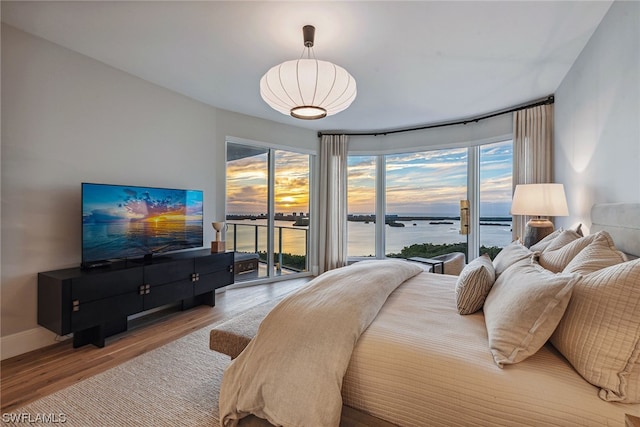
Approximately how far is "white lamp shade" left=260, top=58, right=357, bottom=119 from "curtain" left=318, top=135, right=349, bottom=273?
9.71 ft

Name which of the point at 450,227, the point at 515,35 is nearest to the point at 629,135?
the point at 515,35

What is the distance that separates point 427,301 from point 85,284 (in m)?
2.64

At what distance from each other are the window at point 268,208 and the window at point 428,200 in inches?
38.0

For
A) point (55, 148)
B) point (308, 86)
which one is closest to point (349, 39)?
point (308, 86)

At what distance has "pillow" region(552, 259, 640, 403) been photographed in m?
0.93

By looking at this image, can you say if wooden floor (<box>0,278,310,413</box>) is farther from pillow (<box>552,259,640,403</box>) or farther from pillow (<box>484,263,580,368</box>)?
pillow (<box>552,259,640,403</box>)

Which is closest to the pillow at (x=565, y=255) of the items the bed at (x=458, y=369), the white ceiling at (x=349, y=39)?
the bed at (x=458, y=369)

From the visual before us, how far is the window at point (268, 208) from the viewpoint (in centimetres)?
456

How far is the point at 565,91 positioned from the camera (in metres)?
3.08

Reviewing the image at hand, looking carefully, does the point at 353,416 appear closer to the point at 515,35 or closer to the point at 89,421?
the point at 89,421

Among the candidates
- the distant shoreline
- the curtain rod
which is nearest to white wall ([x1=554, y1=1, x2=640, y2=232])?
the curtain rod

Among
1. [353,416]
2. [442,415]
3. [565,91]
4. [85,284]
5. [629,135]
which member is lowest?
[353,416]

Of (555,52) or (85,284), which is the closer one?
(85,284)

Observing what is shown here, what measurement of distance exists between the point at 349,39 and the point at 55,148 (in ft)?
8.98
